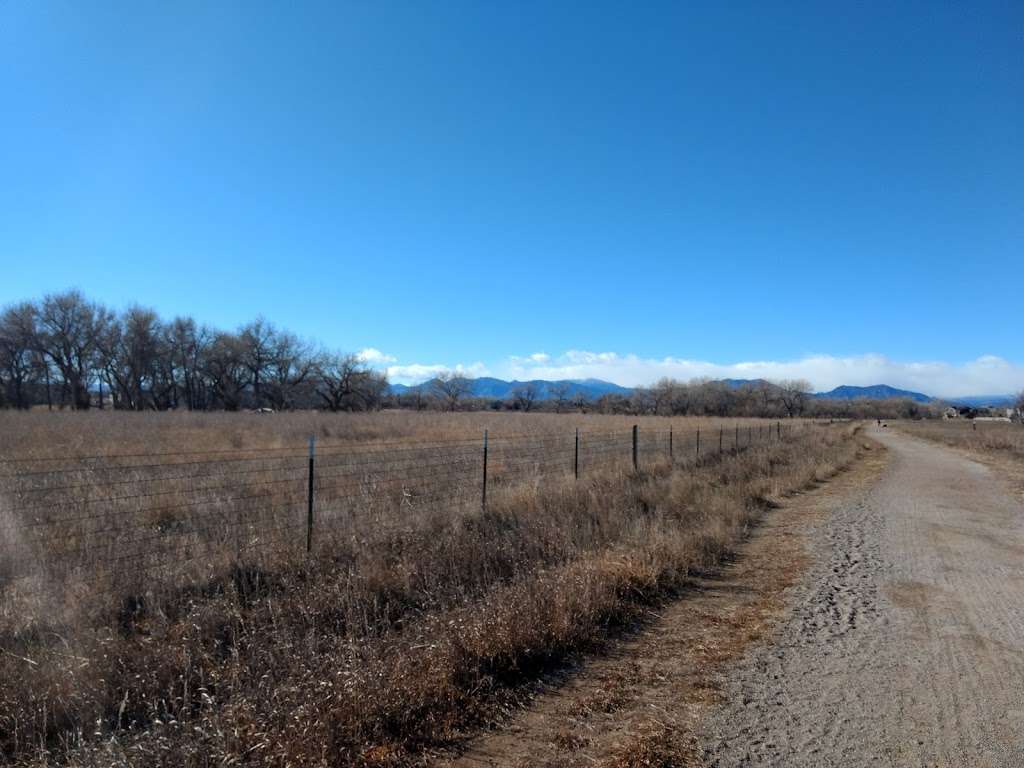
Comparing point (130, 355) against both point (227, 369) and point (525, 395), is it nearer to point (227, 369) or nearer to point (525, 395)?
point (227, 369)

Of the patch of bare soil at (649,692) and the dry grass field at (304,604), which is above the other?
the dry grass field at (304,604)

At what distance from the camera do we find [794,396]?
482 ft

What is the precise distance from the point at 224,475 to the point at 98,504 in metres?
3.11

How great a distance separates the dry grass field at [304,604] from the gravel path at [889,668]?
1387 millimetres

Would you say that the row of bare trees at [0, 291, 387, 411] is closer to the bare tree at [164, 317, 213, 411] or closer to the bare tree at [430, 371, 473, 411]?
the bare tree at [164, 317, 213, 411]

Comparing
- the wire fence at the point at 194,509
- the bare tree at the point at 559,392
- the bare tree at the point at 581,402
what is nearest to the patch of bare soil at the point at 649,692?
the wire fence at the point at 194,509

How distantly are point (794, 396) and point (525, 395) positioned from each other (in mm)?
70672

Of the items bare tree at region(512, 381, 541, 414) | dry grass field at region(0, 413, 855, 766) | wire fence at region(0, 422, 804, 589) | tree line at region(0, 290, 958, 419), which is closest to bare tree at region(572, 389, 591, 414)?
bare tree at region(512, 381, 541, 414)

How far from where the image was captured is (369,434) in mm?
28047

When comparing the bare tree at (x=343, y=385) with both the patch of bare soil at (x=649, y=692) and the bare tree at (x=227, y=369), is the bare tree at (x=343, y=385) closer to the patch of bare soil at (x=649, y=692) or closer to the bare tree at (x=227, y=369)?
the bare tree at (x=227, y=369)

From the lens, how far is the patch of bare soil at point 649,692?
11.1ft

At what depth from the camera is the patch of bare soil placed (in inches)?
133

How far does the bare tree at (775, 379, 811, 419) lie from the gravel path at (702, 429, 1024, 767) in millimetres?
140014

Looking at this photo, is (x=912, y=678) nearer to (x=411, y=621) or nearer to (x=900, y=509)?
(x=411, y=621)
